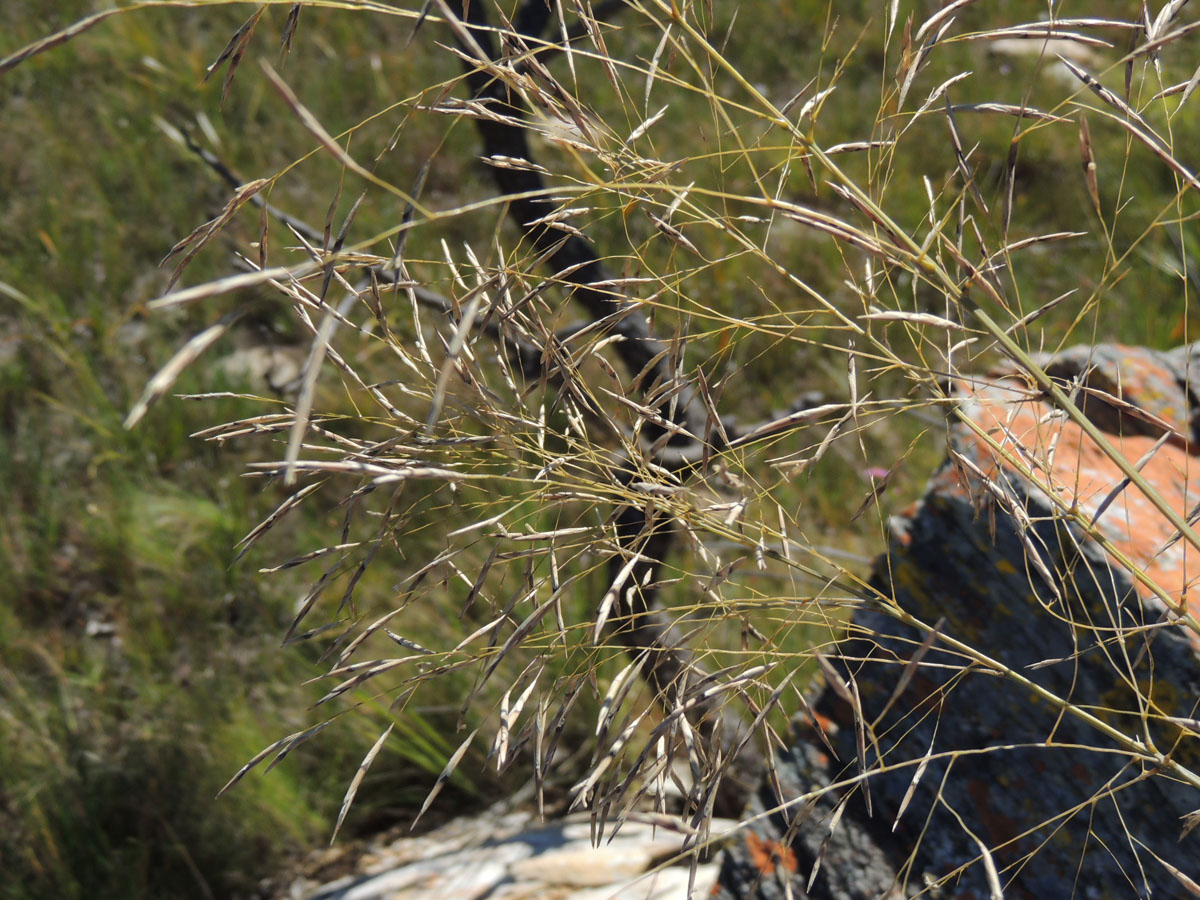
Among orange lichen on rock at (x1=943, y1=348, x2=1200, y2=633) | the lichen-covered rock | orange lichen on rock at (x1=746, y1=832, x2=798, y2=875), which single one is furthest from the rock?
orange lichen on rock at (x1=943, y1=348, x2=1200, y2=633)

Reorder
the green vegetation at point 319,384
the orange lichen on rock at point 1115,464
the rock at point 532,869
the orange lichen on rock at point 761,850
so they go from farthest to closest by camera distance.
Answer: the green vegetation at point 319,384
the rock at point 532,869
the orange lichen on rock at point 761,850
the orange lichen on rock at point 1115,464

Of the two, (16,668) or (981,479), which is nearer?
(981,479)

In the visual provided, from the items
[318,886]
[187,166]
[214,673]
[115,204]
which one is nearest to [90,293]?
[115,204]

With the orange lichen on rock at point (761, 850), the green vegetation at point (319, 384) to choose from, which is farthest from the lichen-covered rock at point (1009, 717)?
the green vegetation at point (319, 384)

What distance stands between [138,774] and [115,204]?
2.92 meters

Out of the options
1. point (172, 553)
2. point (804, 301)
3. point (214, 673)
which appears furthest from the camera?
point (804, 301)

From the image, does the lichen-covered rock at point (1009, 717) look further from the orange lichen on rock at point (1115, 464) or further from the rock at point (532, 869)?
the rock at point (532, 869)

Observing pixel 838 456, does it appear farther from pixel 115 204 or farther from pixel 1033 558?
pixel 115 204

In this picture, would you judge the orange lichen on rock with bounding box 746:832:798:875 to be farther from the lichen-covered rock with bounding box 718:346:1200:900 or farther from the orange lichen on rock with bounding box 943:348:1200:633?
the orange lichen on rock with bounding box 943:348:1200:633

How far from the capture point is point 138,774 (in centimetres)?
280

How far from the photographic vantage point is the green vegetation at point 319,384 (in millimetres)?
2691

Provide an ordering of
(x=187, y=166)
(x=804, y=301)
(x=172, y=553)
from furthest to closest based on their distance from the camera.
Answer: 1. (x=187, y=166)
2. (x=804, y=301)
3. (x=172, y=553)

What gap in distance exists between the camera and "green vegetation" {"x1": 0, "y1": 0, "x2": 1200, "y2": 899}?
269 centimetres

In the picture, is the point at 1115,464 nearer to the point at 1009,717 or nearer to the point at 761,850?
the point at 1009,717
